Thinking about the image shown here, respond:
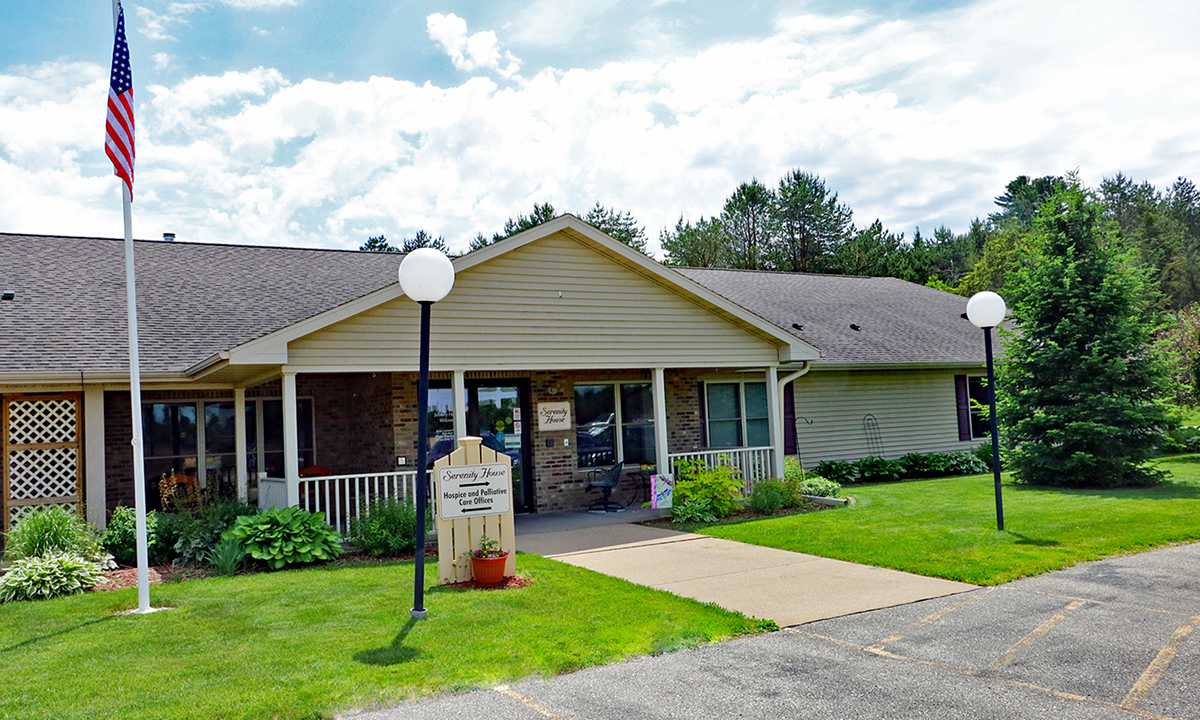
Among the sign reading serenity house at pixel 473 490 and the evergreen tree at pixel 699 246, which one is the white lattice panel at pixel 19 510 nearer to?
the sign reading serenity house at pixel 473 490

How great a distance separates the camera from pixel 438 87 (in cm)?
1280

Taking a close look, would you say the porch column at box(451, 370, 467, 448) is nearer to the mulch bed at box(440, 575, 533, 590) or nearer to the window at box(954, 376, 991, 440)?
the mulch bed at box(440, 575, 533, 590)

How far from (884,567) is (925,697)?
371 centimetres

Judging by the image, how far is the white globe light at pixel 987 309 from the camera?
9648mm

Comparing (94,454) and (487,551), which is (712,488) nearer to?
(487,551)

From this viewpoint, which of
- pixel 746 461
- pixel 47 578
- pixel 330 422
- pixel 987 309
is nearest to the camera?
pixel 47 578

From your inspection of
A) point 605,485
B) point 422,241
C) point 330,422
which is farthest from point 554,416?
point 422,241

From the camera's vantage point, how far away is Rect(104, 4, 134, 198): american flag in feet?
24.1

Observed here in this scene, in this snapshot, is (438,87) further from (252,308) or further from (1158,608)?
(1158,608)

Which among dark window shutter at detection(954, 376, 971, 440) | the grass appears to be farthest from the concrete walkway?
dark window shutter at detection(954, 376, 971, 440)

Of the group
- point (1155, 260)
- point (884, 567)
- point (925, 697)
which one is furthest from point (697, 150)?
point (1155, 260)

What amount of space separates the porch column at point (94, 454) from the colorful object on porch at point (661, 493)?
756cm

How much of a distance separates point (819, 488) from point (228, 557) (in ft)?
30.7

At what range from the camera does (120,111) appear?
742cm
